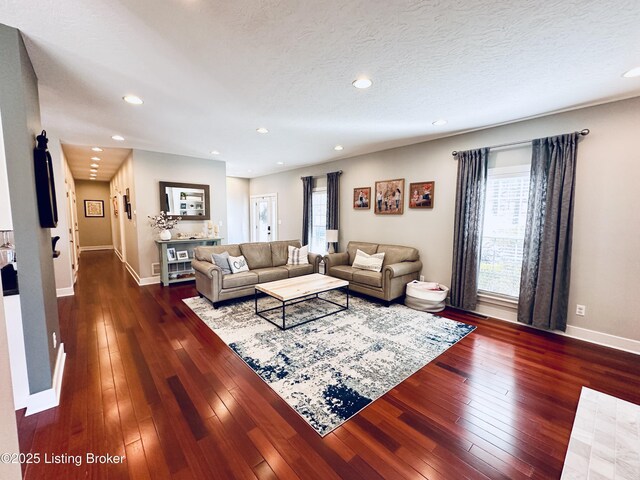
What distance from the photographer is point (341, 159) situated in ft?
19.1

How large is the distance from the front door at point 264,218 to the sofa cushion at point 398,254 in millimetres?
3990

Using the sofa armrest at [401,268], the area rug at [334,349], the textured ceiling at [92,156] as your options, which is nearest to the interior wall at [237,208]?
the textured ceiling at [92,156]

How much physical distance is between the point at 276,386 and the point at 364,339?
1202 millimetres

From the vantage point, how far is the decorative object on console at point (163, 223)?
5133mm

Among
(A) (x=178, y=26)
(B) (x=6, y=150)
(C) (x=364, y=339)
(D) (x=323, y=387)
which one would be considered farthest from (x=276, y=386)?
(A) (x=178, y=26)

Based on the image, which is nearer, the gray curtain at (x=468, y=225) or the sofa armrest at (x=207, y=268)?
the gray curtain at (x=468, y=225)

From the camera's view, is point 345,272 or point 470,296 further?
point 345,272

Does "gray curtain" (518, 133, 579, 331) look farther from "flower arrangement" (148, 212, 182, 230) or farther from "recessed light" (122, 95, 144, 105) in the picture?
"flower arrangement" (148, 212, 182, 230)

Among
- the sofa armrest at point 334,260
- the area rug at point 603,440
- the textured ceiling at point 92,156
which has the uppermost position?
the textured ceiling at point 92,156

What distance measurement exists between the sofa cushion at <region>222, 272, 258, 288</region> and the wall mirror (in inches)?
91.5

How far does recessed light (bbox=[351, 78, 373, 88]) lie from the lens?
7.92 ft

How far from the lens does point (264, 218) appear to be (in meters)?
8.41

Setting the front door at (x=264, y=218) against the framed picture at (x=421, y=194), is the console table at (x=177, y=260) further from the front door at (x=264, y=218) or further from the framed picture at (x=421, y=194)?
the framed picture at (x=421, y=194)

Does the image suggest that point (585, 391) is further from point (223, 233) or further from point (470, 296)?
point (223, 233)
